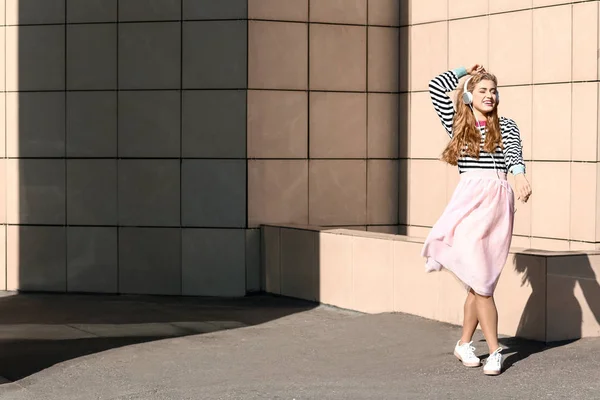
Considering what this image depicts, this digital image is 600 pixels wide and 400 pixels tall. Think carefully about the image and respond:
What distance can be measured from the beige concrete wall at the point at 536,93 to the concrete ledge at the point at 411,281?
5.18 feet

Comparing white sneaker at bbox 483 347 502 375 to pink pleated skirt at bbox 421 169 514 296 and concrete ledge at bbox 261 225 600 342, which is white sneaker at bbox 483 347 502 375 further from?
concrete ledge at bbox 261 225 600 342

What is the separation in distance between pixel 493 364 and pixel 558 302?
1.69 meters

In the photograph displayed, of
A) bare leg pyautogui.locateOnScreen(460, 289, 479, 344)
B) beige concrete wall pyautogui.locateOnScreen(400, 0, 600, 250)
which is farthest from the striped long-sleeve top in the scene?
beige concrete wall pyautogui.locateOnScreen(400, 0, 600, 250)

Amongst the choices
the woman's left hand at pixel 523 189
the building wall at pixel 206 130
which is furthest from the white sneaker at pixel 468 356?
the building wall at pixel 206 130

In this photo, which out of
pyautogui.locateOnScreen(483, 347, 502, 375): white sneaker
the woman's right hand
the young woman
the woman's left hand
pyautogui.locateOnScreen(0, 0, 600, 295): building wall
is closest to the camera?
the woman's left hand

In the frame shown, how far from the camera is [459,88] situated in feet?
28.3

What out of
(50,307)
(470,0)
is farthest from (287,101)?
(50,307)

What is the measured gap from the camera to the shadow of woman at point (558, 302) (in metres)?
9.59

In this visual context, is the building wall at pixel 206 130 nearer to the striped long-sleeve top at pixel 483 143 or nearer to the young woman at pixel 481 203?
the striped long-sleeve top at pixel 483 143

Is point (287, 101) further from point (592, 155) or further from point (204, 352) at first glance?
point (204, 352)

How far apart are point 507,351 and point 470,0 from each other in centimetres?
532

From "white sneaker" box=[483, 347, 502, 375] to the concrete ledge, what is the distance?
154 cm

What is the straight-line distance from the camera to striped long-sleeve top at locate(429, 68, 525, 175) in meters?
8.23

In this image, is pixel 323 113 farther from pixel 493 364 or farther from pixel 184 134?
pixel 493 364
